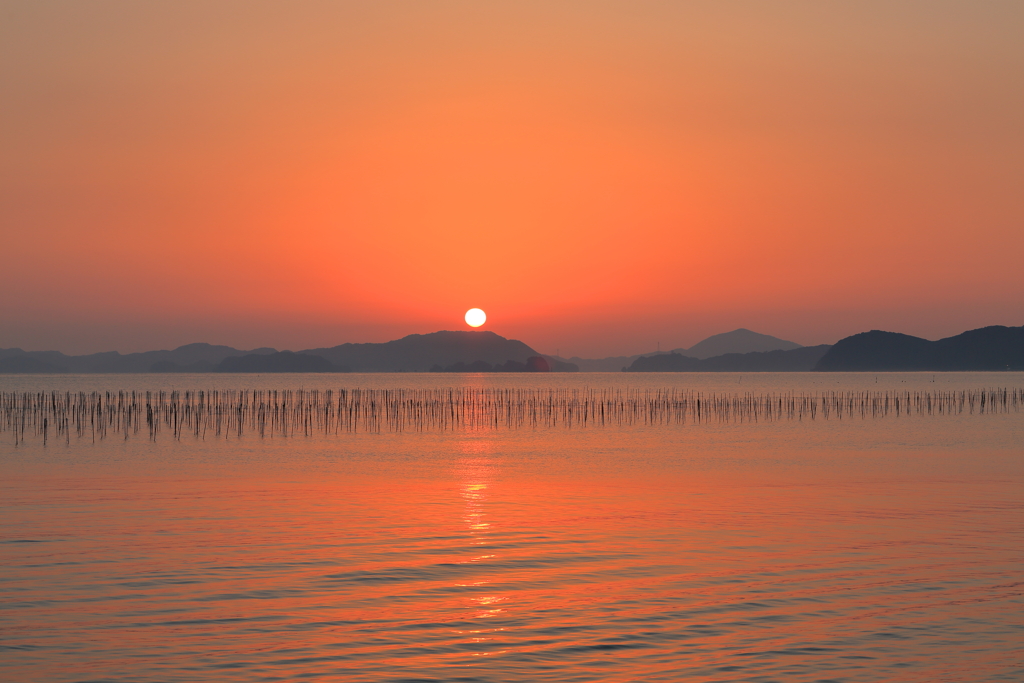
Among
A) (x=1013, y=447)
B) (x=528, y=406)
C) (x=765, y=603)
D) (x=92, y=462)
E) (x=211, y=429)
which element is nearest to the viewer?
(x=765, y=603)

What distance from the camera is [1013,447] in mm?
42688

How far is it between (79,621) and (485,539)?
28.4 ft

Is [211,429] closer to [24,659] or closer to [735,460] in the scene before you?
[735,460]

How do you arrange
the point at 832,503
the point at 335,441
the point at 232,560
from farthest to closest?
the point at 335,441 < the point at 832,503 < the point at 232,560

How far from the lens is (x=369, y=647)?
36.7ft

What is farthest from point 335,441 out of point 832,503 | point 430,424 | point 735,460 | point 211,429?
point 832,503

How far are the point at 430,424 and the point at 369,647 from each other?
52920 millimetres

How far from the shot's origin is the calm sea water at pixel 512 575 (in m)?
10.7

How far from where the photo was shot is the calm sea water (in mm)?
10711

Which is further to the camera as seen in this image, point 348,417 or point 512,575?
point 348,417

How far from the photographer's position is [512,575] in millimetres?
15414

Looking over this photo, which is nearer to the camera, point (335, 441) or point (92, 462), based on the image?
point (92, 462)

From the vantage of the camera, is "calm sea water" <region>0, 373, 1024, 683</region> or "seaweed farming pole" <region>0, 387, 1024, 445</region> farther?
"seaweed farming pole" <region>0, 387, 1024, 445</region>

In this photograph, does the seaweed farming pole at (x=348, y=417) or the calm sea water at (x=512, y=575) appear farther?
the seaweed farming pole at (x=348, y=417)
